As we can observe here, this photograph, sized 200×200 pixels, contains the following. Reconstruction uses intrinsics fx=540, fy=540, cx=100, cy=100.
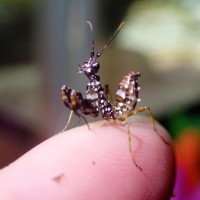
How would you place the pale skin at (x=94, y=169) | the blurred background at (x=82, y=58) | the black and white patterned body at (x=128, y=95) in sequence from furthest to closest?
the blurred background at (x=82, y=58), the black and white patterned body at (x=128, y=95), the pale skin at (x=94, y=169)

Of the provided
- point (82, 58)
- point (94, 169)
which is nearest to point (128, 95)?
point (94, 169)

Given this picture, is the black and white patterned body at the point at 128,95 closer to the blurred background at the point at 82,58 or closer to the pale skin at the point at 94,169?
the pale skin at the point at 94,169

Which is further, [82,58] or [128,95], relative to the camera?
[82,58]

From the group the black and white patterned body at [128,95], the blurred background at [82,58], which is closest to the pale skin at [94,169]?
the black and white patterned body at [128,95]

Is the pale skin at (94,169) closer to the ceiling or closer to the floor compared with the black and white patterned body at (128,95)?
closer to the floor

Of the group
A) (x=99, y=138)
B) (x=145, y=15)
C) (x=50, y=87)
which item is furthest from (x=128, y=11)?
(x=99, y=138)

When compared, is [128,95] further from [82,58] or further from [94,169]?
[82,58]

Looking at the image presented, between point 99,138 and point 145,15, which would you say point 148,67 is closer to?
point 145,15

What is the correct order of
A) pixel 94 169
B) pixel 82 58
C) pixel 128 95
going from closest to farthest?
pixel 94 169 → pixel 128 95 → pixel 82 58
